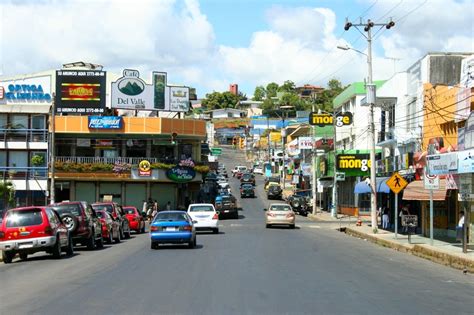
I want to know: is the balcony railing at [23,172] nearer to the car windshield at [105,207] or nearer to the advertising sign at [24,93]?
the advertising sign at [24,93]

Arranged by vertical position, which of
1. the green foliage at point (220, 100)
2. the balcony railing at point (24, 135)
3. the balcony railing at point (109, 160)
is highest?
the green foliage at point (220, 100)

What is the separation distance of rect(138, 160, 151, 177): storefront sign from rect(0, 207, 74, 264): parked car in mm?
41536

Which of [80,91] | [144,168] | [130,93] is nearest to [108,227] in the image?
[144,168]

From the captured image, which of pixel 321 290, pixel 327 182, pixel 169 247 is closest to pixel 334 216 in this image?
pixel 327 182

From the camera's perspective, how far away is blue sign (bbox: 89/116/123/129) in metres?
65.4

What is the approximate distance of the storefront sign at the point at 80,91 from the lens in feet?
218

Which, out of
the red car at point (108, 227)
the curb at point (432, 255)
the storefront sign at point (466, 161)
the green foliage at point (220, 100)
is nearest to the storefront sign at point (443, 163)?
the storefront sign at point (466, 161)

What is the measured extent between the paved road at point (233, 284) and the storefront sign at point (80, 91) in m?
43.7

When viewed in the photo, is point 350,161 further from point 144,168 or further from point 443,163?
point 443,163

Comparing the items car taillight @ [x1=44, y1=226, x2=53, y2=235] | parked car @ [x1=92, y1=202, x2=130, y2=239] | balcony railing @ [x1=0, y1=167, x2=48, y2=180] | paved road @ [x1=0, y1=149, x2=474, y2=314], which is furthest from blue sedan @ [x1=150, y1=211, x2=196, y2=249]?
balcony railing @ [x1=0, y1=167, x2=48, y2=180]

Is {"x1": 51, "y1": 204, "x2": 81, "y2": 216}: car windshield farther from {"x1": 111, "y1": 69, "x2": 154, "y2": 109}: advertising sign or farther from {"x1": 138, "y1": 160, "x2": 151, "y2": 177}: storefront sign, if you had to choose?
{"x1": 111, "y1": 69, "x2": 154, "y2": 109}: advertising sign

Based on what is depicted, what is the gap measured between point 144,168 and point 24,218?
42.2 meters

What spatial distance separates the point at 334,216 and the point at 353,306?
4952 centimetres

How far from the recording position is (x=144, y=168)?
6406 cm
